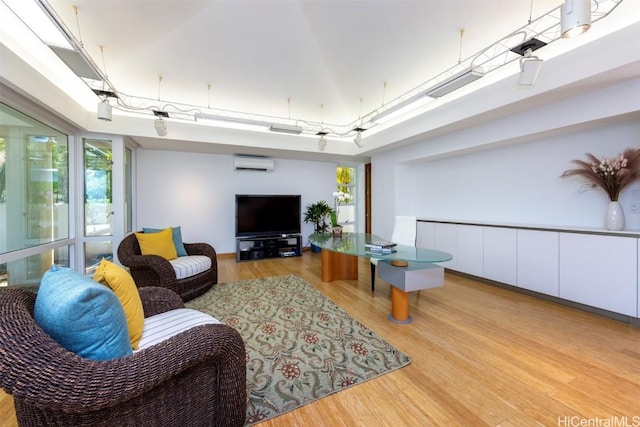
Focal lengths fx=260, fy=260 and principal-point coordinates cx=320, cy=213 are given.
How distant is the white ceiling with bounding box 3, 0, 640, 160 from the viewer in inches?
98.7

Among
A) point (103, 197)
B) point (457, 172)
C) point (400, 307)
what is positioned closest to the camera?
point (400, 307)

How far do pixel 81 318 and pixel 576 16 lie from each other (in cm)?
294

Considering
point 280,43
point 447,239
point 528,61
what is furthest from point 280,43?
point 447,239

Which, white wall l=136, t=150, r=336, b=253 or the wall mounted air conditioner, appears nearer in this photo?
white wall l=136, t=150, r=336, b=253

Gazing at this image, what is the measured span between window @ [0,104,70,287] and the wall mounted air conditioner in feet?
8.71

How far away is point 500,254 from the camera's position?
366 centimetres

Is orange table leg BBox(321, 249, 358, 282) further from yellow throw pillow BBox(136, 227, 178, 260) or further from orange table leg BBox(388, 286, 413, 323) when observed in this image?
yellow throw pillow BBox(136, 227, 178, 260)

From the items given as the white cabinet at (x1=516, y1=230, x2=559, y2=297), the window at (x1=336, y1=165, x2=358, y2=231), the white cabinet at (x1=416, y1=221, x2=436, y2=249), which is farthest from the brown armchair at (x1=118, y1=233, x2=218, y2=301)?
the window at (x1=336, y1=165, x2=358, y2=231)

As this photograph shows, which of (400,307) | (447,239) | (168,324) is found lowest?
(400,307)

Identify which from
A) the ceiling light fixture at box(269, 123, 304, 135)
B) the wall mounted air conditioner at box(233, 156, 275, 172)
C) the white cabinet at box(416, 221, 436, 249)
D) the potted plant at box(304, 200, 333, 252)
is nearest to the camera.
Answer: the ceiling light fixture at box(269, 123, 304, 135)

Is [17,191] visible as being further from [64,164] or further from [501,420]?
[501,420]

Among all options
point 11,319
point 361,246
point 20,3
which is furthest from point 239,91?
point 11,319

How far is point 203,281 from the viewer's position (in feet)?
10.9

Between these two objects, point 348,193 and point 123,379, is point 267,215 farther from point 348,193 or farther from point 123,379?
point 123,379
